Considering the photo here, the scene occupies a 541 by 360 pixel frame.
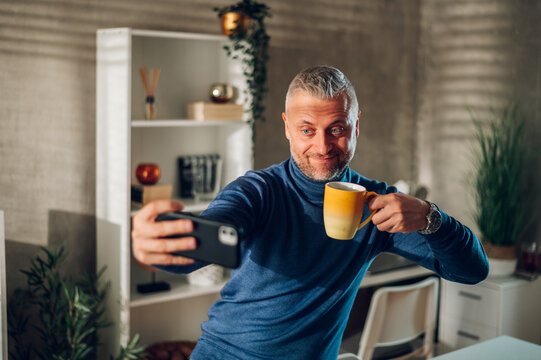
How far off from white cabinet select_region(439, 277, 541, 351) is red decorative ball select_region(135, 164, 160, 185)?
193 cm

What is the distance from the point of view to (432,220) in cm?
141

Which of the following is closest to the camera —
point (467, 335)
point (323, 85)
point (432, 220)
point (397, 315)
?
point (432, 220)

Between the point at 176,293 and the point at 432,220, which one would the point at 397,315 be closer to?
the point at 176,293

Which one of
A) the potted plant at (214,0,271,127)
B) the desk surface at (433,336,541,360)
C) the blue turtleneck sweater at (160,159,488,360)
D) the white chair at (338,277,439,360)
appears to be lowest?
the white chair at (338,277,439,360)

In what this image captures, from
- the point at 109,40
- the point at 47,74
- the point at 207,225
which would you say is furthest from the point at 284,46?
the point at 207,225

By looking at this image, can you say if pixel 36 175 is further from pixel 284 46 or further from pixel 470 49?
pixel 470 49

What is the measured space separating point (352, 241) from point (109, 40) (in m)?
1.67

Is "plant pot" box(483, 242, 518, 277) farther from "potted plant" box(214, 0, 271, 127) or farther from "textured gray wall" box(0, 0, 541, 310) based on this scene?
"potted plant" box(214, 0, 271, 127)

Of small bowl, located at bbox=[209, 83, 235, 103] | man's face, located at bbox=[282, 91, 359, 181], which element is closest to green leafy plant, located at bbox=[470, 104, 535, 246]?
small bowl, located at bbox=[209, 83, 235, 103]

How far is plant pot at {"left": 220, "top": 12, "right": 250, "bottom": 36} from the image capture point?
9.70 ft

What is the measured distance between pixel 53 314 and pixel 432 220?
6.44 feet

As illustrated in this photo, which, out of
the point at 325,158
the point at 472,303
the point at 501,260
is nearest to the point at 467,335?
the point at 472,303

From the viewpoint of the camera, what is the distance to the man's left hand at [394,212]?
129 cm

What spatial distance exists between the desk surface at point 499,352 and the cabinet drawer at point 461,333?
5.52ft
